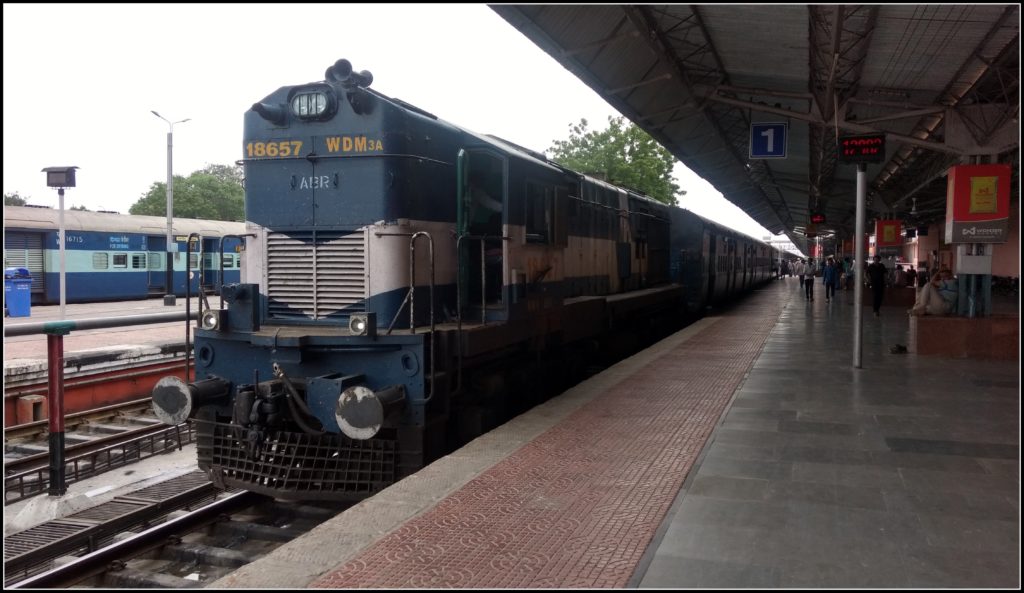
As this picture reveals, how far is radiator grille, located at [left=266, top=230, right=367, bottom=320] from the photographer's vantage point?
7.18 m

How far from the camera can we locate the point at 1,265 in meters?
5.60

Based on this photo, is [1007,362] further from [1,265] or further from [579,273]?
[1,265]

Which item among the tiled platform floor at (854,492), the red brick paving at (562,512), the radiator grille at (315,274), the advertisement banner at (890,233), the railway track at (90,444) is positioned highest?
the advertisement banner at (890,233)

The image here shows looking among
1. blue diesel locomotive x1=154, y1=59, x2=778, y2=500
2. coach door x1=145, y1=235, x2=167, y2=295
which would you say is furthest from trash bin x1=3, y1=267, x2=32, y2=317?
blue diesel locomotive x1=154, y1=59, x2=778, y2=500

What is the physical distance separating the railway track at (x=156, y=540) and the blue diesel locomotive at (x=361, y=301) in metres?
0.45

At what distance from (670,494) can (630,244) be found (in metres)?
10.6

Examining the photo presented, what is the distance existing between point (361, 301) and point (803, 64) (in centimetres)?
976

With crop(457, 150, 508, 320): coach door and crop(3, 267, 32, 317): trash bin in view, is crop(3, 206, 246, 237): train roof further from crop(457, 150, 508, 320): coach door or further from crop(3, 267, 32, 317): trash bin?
crop(457, 150, 508, 320): coach door

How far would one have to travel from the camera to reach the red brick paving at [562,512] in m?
4.11

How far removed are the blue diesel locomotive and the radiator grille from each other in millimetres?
15

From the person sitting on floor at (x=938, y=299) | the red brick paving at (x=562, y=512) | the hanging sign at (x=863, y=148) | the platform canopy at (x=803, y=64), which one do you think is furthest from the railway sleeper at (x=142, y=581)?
the person sitting on floor at (x=938, y=299)

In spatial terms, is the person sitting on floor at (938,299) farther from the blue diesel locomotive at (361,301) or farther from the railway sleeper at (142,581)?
the railway sleeper at (142,581)

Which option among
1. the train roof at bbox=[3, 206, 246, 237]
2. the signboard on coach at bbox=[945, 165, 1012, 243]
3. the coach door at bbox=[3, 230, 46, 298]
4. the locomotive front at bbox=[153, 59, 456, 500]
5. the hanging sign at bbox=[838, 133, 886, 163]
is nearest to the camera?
the locomotive front at bbox=[153, 59, 456, 500]

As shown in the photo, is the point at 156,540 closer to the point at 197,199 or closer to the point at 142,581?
the point at 142,581
